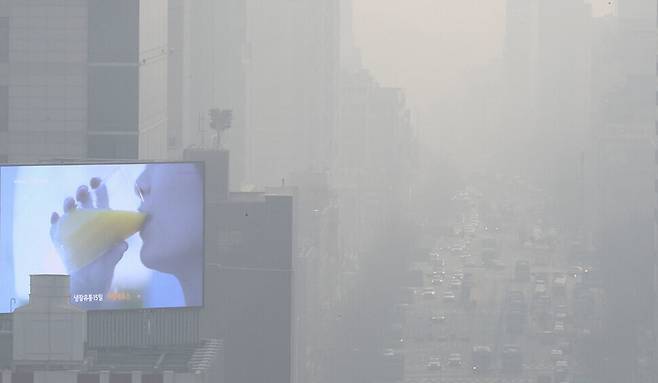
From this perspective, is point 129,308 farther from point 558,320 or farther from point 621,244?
point 621,244

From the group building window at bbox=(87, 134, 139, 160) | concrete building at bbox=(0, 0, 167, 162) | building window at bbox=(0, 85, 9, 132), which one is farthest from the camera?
building window at bbox=(0, 85, 9, 132)

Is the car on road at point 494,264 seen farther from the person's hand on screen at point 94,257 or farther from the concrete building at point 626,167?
the person's hand on screen at point 94,257

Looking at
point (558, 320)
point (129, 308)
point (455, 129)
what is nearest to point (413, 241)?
point (558, 320)

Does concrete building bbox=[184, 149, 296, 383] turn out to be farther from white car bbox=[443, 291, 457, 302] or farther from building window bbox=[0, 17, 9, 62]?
white car bbox=[443, 291, 457, 302]

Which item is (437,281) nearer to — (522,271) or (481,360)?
(522,271)

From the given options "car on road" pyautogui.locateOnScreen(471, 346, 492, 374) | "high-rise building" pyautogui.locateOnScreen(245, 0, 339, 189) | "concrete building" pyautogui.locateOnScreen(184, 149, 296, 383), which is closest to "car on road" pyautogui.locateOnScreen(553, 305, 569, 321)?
"car on road" pyautogui.locateOnScreen(471, 346, 492, 374)

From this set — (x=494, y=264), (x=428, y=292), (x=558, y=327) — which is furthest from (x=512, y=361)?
(x=494, y=264)
